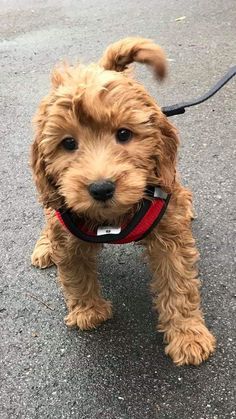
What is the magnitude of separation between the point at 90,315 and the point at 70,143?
1000 mm

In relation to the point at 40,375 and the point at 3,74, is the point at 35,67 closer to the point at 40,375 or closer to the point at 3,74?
the point at 3,74

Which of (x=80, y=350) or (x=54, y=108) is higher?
(x=54, y=108)

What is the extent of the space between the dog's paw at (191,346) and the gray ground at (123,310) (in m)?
0.04

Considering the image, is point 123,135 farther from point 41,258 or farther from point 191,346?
point 41,258

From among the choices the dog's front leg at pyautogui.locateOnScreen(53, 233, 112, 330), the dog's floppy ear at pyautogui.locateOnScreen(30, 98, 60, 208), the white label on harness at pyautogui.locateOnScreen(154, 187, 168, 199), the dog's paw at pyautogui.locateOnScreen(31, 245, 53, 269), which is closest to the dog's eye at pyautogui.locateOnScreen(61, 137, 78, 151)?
the dog's floppy ear at pyautogui.locateOnScreen(30, 98, 60, 208)

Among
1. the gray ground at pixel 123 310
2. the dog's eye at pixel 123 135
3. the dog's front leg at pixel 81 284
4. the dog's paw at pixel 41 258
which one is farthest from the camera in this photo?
the dog's paw at pixel 41 258

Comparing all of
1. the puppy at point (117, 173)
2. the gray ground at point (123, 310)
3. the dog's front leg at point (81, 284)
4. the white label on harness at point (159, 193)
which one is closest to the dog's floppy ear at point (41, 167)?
the puppy at point (117, 173)

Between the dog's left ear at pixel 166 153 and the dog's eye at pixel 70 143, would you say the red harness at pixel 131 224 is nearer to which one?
the dog's left ear at pixel 166 153

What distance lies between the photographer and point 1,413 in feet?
8.70

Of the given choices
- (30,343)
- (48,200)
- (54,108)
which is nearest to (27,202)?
(30,343)

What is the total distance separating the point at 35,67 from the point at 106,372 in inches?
166

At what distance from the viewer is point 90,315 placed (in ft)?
9.74

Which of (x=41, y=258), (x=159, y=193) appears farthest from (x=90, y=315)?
(x=159, y=193)

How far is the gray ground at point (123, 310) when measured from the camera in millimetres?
2633
